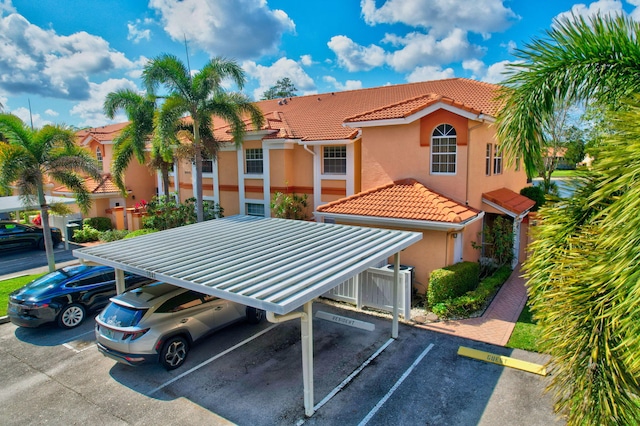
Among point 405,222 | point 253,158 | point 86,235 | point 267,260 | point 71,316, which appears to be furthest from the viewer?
point 86,235

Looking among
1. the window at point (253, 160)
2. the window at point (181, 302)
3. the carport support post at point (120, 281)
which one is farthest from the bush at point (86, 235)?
the window at point (181, 302)

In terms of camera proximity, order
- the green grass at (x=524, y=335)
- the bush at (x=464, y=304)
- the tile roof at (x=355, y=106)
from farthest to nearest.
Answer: the tile roof at (x=355, y=106) < the bush at (x=464, y=304) < the green grass at (x=524, y=335)

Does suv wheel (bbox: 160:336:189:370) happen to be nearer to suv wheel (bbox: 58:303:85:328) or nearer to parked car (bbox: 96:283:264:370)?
parked car (bbox: 96:283:264:370)

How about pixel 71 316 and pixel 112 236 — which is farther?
pixel 112 236

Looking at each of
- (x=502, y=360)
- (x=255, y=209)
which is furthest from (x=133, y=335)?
(x=255, y=209)

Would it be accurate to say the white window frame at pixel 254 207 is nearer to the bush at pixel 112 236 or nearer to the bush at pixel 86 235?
the bush at pixel 112 236

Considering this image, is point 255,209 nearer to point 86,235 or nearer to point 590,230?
point 86,235
